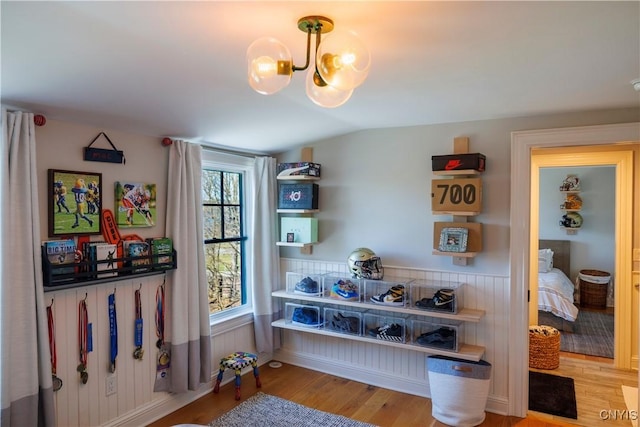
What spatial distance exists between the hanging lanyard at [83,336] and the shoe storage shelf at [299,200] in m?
1.79

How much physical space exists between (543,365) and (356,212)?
2.39 m

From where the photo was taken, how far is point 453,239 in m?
3.16

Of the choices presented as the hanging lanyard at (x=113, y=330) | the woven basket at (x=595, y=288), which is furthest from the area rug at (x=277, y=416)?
the woven basket at (x=595, y=288)

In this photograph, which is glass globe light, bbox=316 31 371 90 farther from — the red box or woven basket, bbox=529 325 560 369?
woven basket, bbox=529 325 560 369

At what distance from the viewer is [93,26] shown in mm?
1551

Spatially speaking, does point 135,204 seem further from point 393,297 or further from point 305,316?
point 393,297

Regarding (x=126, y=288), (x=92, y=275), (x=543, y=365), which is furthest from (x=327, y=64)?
(x=543, y=365)

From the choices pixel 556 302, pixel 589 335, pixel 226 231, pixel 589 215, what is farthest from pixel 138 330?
pixel 589 215

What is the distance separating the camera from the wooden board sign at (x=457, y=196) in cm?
308

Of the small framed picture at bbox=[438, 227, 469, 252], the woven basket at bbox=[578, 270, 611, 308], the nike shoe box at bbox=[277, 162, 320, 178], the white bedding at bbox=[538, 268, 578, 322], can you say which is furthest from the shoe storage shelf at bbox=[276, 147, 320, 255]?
the woven basket at bbox=[578, 270, 611, 308]

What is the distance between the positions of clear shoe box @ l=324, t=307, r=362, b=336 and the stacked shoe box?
0.08 meters

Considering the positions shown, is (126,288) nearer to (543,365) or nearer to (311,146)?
(311,146)

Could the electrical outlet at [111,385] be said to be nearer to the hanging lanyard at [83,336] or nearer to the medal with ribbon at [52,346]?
the hanging lanyard at [83,336]

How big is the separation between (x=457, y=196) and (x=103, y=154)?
2553mm
